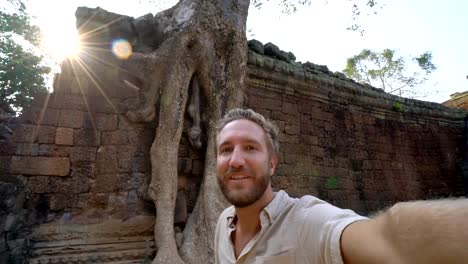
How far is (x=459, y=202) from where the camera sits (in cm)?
Result: 61

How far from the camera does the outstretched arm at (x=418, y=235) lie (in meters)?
0.57

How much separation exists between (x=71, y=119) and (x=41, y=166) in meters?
0.61

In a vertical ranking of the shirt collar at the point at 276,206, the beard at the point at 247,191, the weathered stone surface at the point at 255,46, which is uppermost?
the weathered stone surface at the point at 255,46

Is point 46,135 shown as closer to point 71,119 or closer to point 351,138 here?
point 71,119

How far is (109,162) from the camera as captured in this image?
11.9ft

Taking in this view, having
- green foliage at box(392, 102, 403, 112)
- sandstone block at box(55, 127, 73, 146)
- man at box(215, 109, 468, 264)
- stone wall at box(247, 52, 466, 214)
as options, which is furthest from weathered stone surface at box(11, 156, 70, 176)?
green foliage at box(392, 102, 403, 112)

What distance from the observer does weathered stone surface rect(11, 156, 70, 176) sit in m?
3.29

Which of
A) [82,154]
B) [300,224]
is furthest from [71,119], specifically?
[300,224]

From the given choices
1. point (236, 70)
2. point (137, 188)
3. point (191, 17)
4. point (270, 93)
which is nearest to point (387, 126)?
point (270, 93)

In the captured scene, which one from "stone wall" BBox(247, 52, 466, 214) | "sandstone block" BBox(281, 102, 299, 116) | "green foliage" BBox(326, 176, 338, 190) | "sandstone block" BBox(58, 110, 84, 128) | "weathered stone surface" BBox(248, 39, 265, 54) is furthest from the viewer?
"green foliage" BBox(326, 176, 338, 190)

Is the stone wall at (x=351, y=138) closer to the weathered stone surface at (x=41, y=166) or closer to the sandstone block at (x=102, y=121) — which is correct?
the sandstone block at (x=102, y=121)

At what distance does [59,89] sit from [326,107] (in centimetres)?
450

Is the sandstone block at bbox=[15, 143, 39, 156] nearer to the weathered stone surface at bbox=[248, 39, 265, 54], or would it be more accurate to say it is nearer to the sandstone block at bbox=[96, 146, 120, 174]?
the sandstone block at bbox=[96, 146, 120, 174]

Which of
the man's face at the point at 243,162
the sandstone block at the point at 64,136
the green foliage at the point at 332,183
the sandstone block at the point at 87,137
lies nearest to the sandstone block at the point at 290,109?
the green foliage at the point at 332,183
